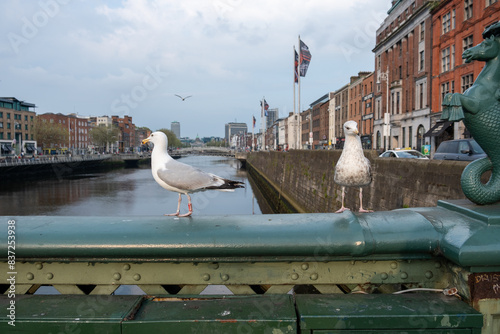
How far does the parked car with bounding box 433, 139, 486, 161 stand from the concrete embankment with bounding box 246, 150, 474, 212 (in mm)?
2975

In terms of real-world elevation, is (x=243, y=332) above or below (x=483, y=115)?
below

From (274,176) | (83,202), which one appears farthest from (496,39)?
(83,202)

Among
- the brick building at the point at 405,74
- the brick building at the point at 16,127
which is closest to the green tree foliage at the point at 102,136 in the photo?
the brick building at the point at 16,127

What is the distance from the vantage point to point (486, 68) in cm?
209

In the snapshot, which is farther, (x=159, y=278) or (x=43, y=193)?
(x=43, y=193)

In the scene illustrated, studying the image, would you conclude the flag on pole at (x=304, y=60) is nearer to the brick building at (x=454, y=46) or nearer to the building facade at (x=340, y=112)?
the brick building at (x=454, y=46)

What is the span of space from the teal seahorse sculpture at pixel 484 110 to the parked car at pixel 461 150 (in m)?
10.1

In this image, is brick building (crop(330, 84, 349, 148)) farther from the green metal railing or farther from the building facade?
the green metal railing

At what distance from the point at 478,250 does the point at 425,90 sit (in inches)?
1326

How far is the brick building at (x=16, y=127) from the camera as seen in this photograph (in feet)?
244

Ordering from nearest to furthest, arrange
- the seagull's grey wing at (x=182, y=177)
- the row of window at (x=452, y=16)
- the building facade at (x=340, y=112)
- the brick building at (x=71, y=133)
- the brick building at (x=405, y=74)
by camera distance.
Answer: the seagull's grey wing at (x=182, y=177) < the row of window at (x=452, y=16) < the brick building at (x=405, y=74) < the building facade at (x=340, y=112) < the brick building at (x=71, y=133)

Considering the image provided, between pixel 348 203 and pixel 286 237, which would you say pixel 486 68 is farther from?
pixel 348 203

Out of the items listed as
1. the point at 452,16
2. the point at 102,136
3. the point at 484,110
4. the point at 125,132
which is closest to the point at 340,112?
the point at 452,16

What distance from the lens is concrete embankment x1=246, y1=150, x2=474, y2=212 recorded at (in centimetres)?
677
